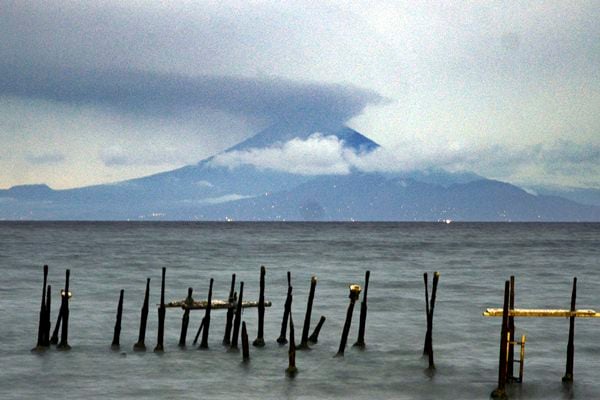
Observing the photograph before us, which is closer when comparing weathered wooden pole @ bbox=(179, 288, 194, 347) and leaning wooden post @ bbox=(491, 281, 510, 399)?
leaning wooden post @ bbox=(491, 281, 510, 399)

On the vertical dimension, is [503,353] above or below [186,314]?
above

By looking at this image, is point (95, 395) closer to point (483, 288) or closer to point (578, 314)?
point (578, 314)

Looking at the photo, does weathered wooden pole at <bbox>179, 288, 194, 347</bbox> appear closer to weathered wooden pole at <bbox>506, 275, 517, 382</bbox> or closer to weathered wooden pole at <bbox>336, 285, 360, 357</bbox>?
weathered wooden pole at <bbox>336, 285, 360, 357</bbox>

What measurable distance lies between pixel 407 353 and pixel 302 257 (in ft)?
280

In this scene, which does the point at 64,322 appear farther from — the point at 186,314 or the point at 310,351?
the point at 310,351

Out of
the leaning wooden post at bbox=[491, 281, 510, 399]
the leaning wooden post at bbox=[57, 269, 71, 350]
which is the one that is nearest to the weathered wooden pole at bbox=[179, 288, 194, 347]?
the leaning wooden post at bbox=[57, 269, 71, 350]

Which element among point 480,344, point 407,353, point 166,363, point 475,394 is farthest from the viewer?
point 480,344

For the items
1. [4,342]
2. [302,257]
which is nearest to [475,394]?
[4,342]

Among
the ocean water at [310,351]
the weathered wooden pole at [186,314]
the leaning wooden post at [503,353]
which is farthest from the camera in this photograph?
the weathered wooden pole at [186,314]

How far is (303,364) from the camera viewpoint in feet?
98.6

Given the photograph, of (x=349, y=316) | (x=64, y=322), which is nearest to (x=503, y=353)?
(x=349, y=316)

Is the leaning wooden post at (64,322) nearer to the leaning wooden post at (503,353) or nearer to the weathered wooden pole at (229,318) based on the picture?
the weathered wooden pole at (229,318)

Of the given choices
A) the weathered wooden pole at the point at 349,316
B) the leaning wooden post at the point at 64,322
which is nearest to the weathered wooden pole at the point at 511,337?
the weathered wooden pole at the point at 349,316

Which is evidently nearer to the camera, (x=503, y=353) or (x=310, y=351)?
(x=503, y=353)
